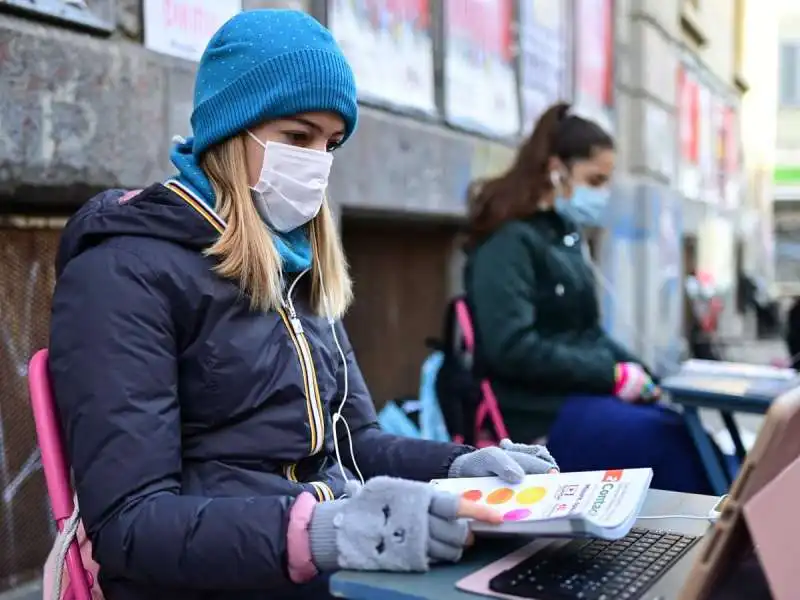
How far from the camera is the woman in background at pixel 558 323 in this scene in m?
2.86

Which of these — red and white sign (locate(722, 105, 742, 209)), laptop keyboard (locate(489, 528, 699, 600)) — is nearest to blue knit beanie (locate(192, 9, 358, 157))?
laptop keyboard (locate(489, 528, 699, 600))

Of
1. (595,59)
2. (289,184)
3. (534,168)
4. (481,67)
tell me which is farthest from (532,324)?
(595,59)

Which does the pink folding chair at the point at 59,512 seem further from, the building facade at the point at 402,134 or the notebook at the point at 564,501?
the building facade at the point at 402,134

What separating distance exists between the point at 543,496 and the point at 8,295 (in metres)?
1.54

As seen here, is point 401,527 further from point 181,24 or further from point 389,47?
point 389,47

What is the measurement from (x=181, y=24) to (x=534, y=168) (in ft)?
4.26

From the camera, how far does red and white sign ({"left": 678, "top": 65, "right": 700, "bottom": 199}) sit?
8.54 m

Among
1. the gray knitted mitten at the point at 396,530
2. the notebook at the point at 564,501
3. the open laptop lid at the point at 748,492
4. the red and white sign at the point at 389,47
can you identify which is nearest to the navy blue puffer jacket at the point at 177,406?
the gray knitted mitten at the point at 396,530

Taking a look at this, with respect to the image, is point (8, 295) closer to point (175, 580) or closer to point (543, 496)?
point (175, 580)

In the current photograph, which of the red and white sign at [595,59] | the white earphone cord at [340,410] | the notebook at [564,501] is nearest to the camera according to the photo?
the notebook at [564,501]

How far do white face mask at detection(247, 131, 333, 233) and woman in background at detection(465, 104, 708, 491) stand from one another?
1.38 m

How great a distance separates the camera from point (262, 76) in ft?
5.30

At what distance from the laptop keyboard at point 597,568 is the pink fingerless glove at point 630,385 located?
173 cm

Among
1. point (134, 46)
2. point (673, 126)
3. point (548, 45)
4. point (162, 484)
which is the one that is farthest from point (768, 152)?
point (162, 484)
